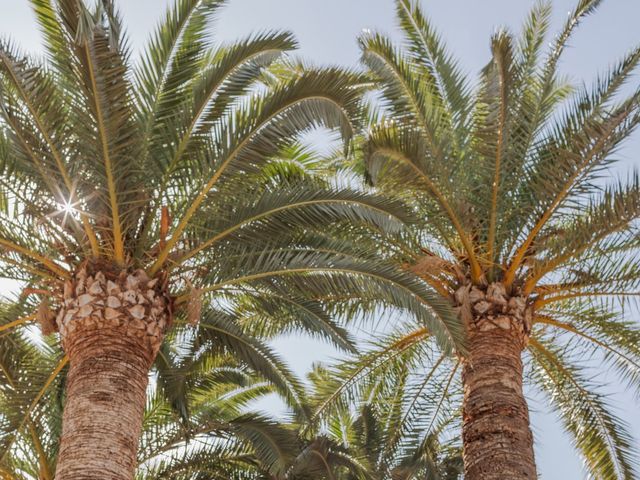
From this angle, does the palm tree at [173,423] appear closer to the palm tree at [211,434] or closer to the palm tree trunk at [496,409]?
the palm tree at [211,434]

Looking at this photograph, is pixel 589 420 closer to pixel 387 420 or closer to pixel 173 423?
Result: pixel 387 420

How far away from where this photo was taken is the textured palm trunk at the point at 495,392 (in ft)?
34.5

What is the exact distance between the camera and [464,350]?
35.5ft

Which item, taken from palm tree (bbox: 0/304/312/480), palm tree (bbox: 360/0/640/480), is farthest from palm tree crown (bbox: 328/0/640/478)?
palm tree (bbox: 0/304/312/480)

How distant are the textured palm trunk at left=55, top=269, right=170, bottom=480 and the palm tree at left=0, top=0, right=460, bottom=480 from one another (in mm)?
16

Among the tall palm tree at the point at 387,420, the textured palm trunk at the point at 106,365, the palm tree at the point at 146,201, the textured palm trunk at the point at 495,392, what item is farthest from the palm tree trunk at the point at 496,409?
the textured palm trunk at the point at 106,365

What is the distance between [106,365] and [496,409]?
4.40m

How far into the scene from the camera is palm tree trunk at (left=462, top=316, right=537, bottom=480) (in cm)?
1048

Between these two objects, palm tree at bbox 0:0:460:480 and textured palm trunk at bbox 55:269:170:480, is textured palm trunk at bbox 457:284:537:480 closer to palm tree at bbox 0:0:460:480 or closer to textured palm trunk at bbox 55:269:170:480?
palm tree at bbox 0:0:460:480

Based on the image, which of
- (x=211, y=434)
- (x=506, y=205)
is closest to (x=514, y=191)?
(x=506, y=205)

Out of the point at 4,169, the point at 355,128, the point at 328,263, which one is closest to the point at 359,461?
the point at 328,263

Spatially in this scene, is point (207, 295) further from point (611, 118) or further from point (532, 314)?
point (611, 118)

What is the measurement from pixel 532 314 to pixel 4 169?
6.48 meters

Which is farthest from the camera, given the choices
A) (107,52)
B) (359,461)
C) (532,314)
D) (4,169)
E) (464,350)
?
(359,461)
